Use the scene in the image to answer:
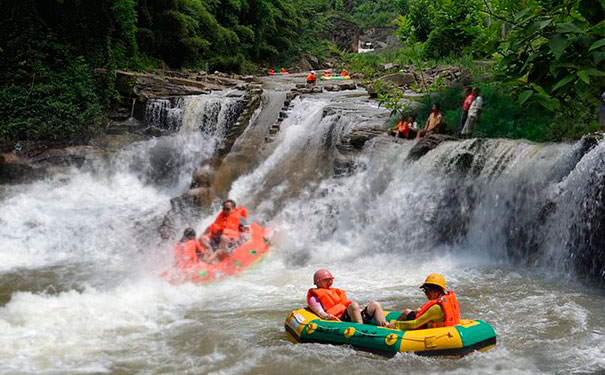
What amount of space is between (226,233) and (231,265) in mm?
788

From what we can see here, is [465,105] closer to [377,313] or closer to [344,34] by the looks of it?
[377,313]

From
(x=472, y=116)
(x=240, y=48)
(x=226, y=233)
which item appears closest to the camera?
(x=226, y=233)

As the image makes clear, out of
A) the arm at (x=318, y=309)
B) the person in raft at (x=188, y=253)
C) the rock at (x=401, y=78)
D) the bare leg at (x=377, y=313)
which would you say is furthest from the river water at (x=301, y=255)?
the rock at (x=401, y=78)

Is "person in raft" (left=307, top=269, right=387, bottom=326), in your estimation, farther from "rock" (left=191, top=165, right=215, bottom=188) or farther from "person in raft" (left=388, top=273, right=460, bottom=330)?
"rock" (left=191, top=165, right=215, bottom=188)

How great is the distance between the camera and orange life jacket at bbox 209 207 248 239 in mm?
9891

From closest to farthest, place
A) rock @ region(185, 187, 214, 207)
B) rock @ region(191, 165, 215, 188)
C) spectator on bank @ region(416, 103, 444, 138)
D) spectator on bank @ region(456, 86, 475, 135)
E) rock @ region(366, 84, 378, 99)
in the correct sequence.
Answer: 1. spectator on bank @ region(456, 86, 475, 135)
2. spectator on bank @ region(416, 103, 444, 138)
3. rock @ region(185, 187, 214, 207)
4. rock @ region(191, 165, 215, 188)
5. rock @ region(366, 84, 378, 99)

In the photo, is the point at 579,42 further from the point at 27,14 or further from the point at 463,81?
the point at 27,14

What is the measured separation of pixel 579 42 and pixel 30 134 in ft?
49.6

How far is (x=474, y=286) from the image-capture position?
26.5ft

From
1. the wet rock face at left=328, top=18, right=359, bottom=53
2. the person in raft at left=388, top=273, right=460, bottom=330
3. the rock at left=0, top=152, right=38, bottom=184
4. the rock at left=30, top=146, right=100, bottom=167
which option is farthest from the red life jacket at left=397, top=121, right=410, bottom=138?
the wet rock face at left=328, top=18, right=359, bottom=53

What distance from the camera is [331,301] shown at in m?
6.27

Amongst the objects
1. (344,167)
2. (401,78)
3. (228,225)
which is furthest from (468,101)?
(401,78)

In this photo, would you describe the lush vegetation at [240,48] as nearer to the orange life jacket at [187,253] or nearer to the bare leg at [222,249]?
the bare leg at [222,249]

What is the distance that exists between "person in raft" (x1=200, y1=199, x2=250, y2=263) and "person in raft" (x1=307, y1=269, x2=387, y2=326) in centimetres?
319
